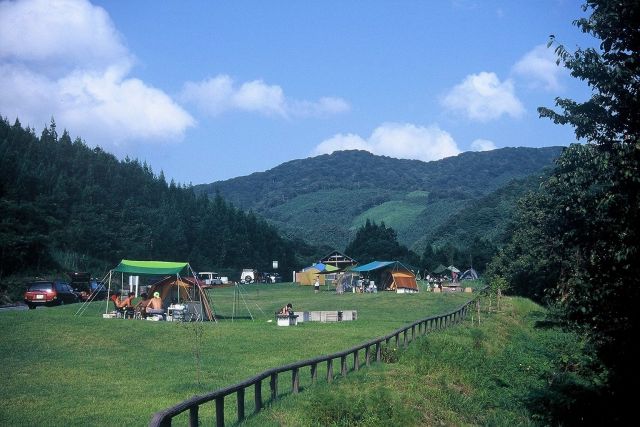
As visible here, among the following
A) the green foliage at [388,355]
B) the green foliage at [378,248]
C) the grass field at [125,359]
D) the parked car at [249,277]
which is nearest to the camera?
the grass field at [125,359]

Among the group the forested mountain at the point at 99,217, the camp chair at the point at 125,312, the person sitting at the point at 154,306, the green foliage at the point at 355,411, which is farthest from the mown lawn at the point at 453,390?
the forested mountain at the point at 99,217

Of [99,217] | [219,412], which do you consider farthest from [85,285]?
[99,217]

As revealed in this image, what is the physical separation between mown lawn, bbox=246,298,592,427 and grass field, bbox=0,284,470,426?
145 cm

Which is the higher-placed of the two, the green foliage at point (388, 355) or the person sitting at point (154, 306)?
the person sitting at point (154, 306)

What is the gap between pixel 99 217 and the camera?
95750 mm

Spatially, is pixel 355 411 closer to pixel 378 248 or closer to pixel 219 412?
pixel 219 412

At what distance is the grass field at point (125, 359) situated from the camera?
11914 mm

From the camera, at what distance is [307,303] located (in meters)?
48.3

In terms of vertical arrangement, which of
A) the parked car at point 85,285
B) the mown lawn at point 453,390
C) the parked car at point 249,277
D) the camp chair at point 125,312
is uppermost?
the parked car at point 249,277

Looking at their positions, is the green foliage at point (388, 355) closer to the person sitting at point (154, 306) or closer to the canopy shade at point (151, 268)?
the person sitting at point (154, 306)

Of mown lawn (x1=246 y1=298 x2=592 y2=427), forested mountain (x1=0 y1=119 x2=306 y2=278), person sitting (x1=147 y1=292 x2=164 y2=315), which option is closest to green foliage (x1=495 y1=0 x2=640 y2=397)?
mown lawn (x1=246 y1=298 x2=592 y2=427)

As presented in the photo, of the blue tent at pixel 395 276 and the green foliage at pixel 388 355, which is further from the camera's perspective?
the blue tent at pixel 395 276

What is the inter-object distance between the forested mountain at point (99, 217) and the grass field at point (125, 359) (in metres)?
34.7

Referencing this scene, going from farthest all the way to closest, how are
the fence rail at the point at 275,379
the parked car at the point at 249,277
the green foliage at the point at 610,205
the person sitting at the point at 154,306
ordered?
the parked car at the point at 249,277
the person sitting at the point at 154,306
the green foliage at the point at 610,205
the fence rail at the point at 275,379
